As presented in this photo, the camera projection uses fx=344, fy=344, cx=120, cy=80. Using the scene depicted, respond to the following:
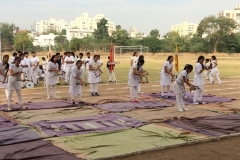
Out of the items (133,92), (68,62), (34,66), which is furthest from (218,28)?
(133,92)

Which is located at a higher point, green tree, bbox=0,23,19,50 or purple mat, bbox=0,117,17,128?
green tree, bbox=0,23,19,50

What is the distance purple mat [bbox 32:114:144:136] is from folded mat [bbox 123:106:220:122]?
1.79 ft

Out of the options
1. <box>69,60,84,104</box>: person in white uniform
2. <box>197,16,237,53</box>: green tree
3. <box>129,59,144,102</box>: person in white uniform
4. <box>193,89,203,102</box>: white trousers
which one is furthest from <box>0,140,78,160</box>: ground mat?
<box>197,16,237,53</box>: green tree

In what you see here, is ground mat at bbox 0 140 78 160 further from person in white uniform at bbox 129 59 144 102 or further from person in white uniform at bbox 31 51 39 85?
person in white uniform at bbox 31 51 39 85

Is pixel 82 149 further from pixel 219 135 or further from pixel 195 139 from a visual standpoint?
pixel 219 135

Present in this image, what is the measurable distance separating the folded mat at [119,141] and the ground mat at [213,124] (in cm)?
52

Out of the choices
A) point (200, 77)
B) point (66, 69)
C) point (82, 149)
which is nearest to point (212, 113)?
point (200, 77)

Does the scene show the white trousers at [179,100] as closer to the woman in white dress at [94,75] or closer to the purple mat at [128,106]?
the purple mat at [128,106]

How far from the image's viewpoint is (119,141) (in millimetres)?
6602

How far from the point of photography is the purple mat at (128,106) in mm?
10109

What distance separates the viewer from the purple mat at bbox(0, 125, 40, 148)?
6.51 meters

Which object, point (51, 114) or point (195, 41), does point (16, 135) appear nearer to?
point (51, 114)

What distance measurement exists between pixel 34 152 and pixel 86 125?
7.22 feet

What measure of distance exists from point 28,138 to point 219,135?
3909 mm
